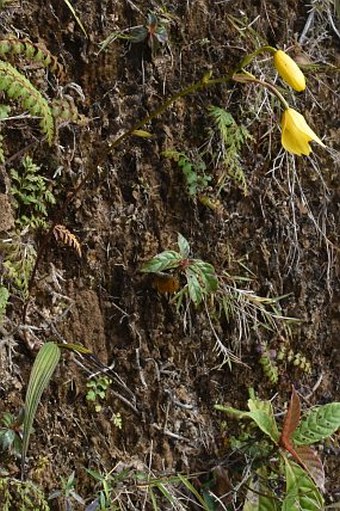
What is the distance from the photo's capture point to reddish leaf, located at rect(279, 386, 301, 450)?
1.87 metres

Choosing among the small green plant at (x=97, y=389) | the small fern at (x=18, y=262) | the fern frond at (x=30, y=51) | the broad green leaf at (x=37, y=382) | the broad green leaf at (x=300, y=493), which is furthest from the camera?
the broad green leaf at (x=300, y=493)

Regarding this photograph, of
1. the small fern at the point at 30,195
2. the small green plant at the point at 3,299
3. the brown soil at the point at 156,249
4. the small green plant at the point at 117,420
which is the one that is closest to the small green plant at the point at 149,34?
the brown soil at the point at 156,249

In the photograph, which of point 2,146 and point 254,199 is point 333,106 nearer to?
point 254,199

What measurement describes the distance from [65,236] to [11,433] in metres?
0.45

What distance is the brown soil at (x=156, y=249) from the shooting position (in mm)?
1672

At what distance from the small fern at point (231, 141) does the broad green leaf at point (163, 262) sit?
0.27 m

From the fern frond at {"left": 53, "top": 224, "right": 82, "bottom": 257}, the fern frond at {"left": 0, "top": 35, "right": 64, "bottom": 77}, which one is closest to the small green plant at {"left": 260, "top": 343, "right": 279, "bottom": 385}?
the fern frond at {"left": 53, "top": 224, "right": 82, "bottom": 257}

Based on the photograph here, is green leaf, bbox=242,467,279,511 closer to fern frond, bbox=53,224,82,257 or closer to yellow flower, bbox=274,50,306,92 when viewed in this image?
fern frond, bbox=53,224,82,257

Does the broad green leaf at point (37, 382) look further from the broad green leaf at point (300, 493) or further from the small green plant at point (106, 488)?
the broad green leaf at point (300, 493)

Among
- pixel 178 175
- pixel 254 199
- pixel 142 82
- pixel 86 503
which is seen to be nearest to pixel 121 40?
pixel 142 82

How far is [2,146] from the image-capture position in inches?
63.9

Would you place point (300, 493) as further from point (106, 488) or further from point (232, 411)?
point (106, 488)

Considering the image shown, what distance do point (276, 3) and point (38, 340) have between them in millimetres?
1204

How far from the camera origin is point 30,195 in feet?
5.44
